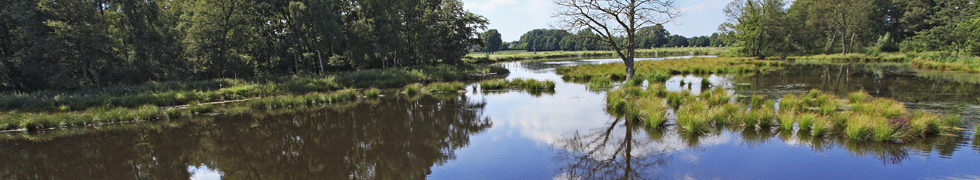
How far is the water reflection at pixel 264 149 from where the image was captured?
23.4 feet

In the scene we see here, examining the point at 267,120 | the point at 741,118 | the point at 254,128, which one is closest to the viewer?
the point at 741,118

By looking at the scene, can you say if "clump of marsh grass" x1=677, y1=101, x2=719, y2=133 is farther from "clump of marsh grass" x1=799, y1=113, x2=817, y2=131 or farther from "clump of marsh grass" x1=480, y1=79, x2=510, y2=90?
"clump of marsh grass" x1=480, y1=79, x2=510, y2=90

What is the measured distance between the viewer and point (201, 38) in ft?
73.2

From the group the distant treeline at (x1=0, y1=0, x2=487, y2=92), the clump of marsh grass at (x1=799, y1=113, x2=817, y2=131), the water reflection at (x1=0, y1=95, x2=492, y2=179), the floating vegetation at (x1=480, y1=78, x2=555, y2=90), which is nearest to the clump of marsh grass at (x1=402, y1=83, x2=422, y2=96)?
the floating vegetation at (x1=480, y1=78, x2=555, y2=90)

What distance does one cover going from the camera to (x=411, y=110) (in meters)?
13.7

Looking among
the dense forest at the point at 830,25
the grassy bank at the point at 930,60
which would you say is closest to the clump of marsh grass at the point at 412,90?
the grassy bank at the point at 930,60

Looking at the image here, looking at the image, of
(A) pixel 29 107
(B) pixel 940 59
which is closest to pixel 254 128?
(A) pixel 29 107

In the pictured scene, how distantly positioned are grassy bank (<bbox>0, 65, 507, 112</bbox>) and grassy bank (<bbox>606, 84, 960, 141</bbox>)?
15.4 metres

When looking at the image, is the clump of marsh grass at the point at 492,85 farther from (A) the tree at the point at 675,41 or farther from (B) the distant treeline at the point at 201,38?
(A) the tree at the point at 675,41

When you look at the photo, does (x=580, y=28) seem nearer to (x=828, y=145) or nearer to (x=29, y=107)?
(x=828, y=145)

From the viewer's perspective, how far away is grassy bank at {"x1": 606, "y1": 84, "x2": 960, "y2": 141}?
290 inches

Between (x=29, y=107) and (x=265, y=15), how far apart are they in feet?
42.7

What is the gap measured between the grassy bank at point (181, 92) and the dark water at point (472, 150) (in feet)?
14.3

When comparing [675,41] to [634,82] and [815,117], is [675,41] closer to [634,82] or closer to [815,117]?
[634,82]
